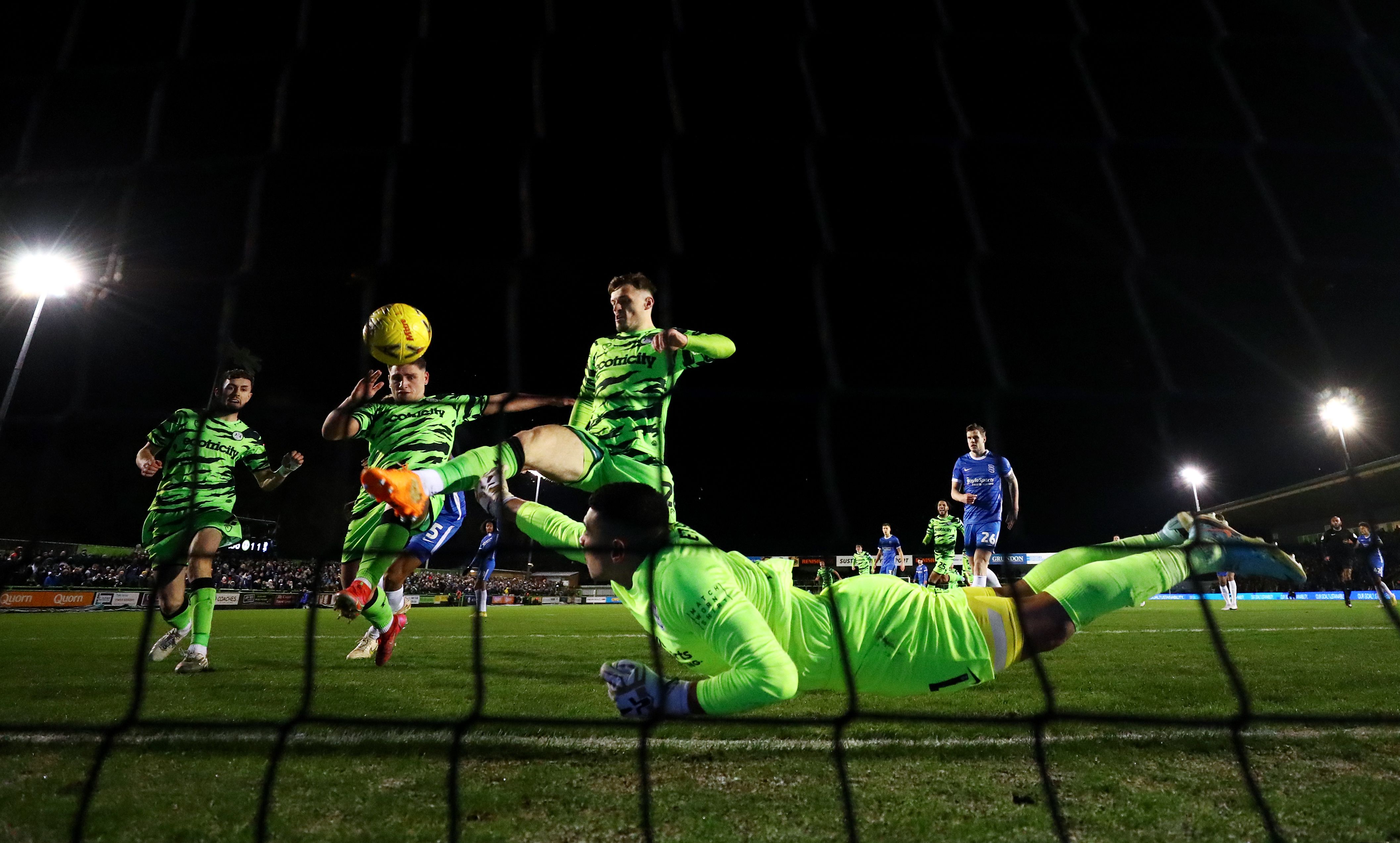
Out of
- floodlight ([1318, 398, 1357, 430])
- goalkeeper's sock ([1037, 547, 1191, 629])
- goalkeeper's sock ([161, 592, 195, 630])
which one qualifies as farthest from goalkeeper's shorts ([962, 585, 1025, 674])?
goalkeeper's sock ([161, 592, 195, 630])

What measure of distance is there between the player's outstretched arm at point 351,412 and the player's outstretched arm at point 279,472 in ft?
1.28

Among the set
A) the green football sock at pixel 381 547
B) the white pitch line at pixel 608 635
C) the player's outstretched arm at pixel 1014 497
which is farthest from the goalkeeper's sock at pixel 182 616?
the player's outstretched arm at pixel 1014 497

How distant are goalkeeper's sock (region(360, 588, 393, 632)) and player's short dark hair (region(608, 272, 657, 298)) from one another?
226cm

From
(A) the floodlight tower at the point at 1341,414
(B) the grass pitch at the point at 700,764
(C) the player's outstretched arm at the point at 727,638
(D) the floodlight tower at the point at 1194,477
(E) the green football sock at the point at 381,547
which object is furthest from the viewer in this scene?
(D) the floodlight tower at the point at 1194,477

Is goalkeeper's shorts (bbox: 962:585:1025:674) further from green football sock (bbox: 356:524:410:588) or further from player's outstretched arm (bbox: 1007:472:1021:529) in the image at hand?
player's outstretched arm (bbox: 1007:472:1021:529)

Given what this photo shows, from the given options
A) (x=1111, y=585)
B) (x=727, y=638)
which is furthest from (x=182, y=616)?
(x=1111, y=585)

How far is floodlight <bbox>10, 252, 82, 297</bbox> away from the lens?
14.0 ft

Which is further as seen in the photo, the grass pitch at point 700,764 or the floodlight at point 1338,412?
the floodlight at point 1338,412

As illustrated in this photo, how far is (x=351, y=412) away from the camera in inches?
167

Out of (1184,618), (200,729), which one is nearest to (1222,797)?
(200,729)

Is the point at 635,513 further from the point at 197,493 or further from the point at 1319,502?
the point at 1319,502

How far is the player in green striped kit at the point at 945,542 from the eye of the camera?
9.84 metres

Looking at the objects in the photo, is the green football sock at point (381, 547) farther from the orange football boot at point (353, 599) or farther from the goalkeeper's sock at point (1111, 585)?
the goalkeeper's sock at point (1111, 585)

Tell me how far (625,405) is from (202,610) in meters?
3.27
